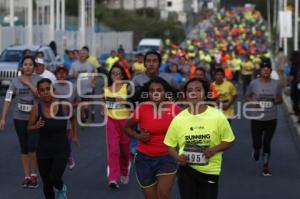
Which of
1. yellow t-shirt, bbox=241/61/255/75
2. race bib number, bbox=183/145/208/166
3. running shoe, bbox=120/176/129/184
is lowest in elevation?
running shoe, bbox=120/176/129/184

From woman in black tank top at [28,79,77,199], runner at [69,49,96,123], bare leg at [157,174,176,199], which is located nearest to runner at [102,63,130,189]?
woman in black tank top at [28,79,77,199]

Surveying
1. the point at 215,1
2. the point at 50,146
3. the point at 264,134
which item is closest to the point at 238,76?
the point at 264,134

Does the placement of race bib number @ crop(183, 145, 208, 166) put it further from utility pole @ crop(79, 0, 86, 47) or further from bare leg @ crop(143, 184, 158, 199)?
utility pole @ crop(79, 0, 86, 47)

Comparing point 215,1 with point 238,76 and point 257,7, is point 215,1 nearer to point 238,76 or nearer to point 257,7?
point 257,7

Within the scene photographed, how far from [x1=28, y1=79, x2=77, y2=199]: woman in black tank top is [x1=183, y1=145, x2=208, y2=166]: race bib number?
2233 millimetres

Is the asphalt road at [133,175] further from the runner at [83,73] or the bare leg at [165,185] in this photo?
the bare leg at [165,185]

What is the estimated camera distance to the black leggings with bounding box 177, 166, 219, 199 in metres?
7.54

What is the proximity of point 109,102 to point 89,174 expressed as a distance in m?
1.65

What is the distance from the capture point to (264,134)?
13.5 metres

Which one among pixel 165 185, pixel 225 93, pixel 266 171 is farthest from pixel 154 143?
pixel 225 93

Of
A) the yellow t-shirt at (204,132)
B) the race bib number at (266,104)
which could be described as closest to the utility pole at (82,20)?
the race bib number at (266,104)

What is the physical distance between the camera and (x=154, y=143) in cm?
848

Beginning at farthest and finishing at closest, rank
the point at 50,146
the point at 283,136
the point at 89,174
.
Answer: the point at 283,136 → the point at 89,174 → the point at 50,146

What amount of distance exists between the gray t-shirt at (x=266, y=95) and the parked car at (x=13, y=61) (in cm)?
1819
